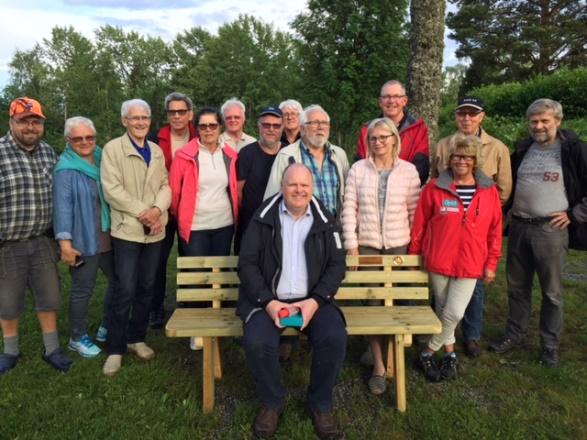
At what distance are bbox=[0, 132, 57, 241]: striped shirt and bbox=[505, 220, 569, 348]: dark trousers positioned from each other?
4.11m

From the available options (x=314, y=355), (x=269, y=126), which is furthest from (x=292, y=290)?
(x=269, y=126)

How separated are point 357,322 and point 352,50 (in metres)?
17.8

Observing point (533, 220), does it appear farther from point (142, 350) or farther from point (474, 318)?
point (142, 350)

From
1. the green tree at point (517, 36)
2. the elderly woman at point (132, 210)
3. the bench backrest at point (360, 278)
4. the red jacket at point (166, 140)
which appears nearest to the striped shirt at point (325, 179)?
the bench backrest at point (360, 278)

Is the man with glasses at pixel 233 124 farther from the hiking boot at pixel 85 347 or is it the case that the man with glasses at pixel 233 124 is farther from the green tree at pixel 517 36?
the green tree at pixel 517 36

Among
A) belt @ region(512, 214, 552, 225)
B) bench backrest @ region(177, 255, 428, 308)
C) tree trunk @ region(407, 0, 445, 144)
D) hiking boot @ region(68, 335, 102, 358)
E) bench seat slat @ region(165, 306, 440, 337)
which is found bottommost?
hiking boot @ region(68, 335, 102, 358)

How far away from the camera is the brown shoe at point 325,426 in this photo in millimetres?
3162

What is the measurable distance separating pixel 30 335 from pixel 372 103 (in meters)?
17.0

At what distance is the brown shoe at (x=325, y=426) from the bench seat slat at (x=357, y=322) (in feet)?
1.93

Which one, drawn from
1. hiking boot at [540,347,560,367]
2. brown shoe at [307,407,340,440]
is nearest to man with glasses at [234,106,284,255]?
brown shoe at [307,407,340,440]

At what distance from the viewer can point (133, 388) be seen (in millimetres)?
3764

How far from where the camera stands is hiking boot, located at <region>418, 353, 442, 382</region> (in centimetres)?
389

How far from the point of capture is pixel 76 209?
392 centimetres

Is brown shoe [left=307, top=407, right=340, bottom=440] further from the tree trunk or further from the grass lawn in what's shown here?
the tree trunk
